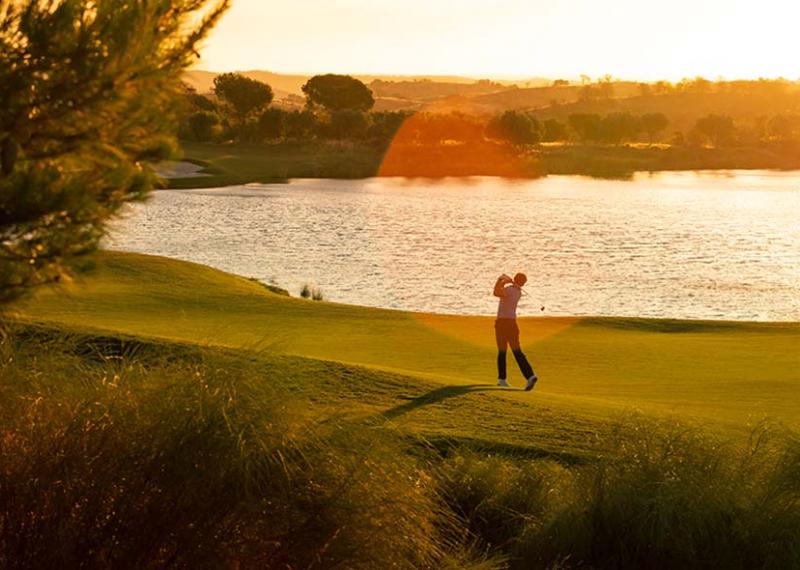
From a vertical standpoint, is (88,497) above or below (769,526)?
above

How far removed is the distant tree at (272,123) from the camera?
451ft

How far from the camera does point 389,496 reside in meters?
8.24

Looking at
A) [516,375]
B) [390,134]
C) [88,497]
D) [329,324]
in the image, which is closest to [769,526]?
[88,497]

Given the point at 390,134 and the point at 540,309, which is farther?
the point at 390,134

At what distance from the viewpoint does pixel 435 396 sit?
1596cm

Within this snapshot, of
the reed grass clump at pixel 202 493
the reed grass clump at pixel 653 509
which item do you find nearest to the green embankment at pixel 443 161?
the reed grass clump at pixel 653 509

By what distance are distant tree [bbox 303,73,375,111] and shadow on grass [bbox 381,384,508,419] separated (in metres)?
146

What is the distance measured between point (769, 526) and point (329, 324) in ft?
58.8

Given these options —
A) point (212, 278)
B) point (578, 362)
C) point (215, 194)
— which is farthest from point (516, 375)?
point (215, 194)

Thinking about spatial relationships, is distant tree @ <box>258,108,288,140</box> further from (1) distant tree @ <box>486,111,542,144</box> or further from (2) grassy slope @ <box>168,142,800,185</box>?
(1) distant tree @ <box>486,111,542,144</box>

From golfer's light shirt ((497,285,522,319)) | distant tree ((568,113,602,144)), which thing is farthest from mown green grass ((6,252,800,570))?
→ distant tree ((568,113,602,144))

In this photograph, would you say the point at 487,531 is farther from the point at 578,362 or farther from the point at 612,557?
the point at 578,362

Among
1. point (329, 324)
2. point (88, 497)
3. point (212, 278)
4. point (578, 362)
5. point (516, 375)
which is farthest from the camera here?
point (212, 278)

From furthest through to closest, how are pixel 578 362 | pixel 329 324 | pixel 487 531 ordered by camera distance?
pixel 329 324 < pixel 578 362 < pixel 487 531
